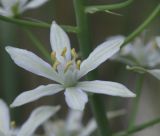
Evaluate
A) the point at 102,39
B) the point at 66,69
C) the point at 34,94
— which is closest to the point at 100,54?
the point at 66,69

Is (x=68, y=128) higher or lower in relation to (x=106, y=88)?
lower

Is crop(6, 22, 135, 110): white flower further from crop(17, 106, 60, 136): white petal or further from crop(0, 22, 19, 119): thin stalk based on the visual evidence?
crop(0, 22, 19, 119): thin stalk

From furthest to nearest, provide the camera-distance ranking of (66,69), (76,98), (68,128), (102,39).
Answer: (102,39) < (68,128) < (66,69) < (76,98)

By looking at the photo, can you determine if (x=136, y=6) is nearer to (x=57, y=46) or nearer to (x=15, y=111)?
(x=15, y=111)

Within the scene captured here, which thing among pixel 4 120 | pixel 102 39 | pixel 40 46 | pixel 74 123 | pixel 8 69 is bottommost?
pixel 102 39

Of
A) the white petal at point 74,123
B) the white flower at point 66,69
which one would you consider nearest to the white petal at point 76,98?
the white flower at point 66,69

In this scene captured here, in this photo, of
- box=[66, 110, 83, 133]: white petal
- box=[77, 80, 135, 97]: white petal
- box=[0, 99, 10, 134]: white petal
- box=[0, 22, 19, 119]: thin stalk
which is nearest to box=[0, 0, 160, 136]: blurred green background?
box=[0, 22, 19, 119]: thin stalk

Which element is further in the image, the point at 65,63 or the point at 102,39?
the point at 102,39

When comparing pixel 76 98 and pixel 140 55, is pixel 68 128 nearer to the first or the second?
pixel 140 55
